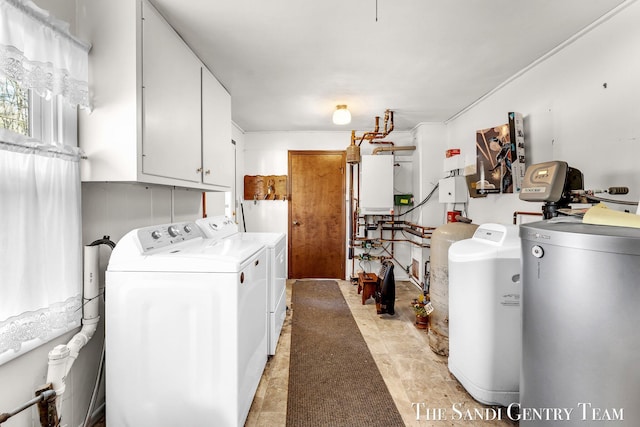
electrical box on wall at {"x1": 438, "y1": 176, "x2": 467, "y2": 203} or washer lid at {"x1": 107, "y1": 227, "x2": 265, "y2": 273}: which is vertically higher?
electrical box on wall at {"x1": 438, "y1": 176, "x2": 467, "y2": 203}

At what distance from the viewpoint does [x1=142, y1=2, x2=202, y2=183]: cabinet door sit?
1490mm

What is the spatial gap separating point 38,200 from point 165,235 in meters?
0.60

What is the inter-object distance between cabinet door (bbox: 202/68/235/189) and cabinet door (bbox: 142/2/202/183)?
96 millimetres

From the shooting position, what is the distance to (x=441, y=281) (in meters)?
2.44

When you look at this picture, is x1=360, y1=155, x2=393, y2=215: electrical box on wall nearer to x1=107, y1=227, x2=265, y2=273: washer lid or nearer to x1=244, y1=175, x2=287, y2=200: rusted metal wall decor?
x1=244, y1=175, x2=287, y2=200: rusted metal wall decor

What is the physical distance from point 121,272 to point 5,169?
0.59m

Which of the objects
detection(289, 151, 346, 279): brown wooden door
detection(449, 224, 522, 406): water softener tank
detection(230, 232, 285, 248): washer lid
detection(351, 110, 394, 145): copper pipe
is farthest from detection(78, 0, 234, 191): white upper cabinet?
detection(289, 151, 346, 279): brown wooden door

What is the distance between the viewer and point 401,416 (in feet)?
5.34

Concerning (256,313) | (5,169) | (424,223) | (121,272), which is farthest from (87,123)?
(424,223)

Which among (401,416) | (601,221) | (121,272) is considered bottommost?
(401,416)

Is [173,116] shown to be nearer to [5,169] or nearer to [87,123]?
[87,123]

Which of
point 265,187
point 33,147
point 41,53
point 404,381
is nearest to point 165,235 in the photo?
point 33,147

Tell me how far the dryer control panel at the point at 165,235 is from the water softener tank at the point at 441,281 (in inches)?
78.7

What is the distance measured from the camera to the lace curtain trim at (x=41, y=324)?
111 cm
